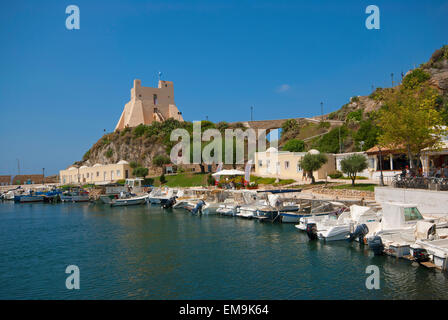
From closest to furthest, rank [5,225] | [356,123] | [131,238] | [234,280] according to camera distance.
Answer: [234,280]
[131,238]
[5,225]
[356,123]

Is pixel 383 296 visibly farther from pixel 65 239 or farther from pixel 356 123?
pixel 356 123

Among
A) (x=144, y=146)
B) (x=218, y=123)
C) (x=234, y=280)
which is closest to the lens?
(x=234, y=280)

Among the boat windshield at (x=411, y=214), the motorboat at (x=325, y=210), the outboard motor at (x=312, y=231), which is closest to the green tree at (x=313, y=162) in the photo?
the motorboat at (x=325, y=210)

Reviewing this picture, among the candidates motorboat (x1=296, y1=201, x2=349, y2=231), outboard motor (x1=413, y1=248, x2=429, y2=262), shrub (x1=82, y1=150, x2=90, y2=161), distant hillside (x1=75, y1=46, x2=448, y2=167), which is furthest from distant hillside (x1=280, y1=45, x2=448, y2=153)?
shrub (x1=82, y1=150, x2=90, y2=161)

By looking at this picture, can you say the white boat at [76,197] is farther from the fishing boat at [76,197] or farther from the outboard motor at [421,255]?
the outboard motor at [421,255]

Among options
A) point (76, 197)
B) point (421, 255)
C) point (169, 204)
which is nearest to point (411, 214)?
point (421, 255)

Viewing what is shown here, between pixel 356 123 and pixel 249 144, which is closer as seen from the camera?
pixel 356 123

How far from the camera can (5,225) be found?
101 feet

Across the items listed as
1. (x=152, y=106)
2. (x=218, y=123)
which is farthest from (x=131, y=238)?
(x=152, y=106)

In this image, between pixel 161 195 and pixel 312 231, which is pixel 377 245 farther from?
pixel 161 195

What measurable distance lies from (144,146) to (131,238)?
61.2 meters

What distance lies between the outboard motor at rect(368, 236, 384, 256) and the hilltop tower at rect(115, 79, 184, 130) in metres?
80.9

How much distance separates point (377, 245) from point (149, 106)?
281 ft

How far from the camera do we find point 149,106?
93750 millimetres
